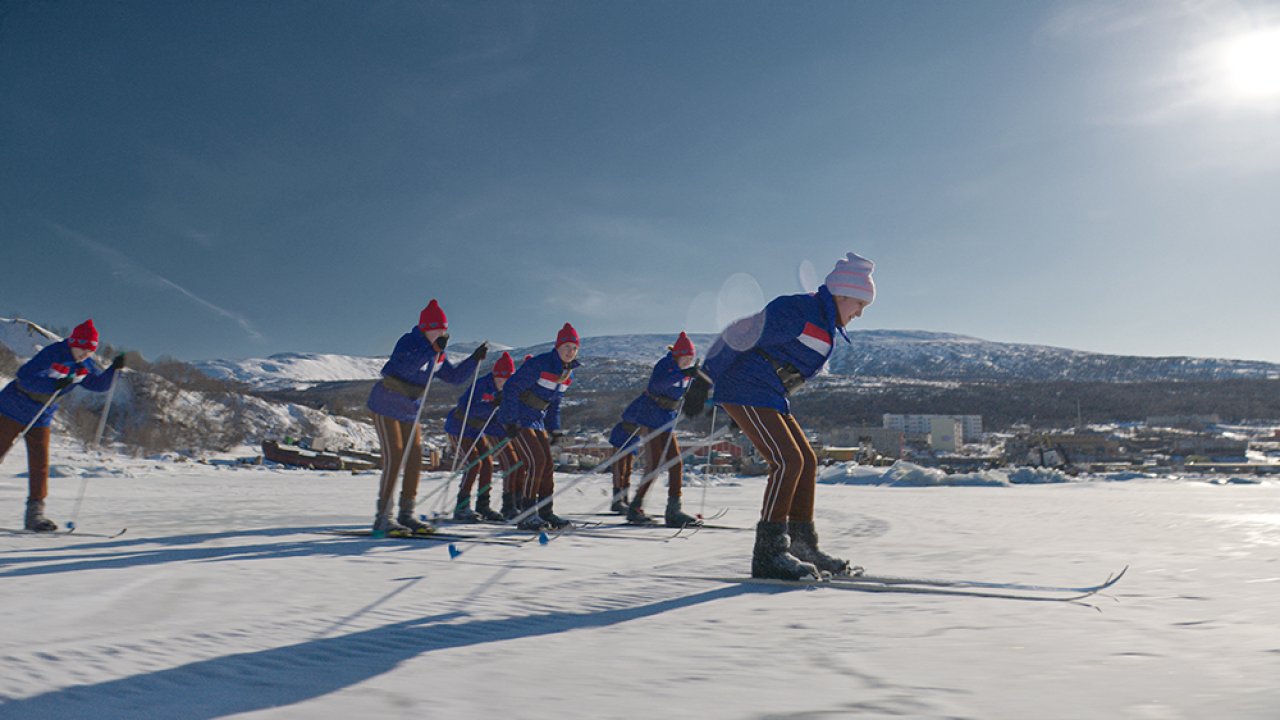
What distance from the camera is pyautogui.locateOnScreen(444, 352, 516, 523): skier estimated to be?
28.2ft

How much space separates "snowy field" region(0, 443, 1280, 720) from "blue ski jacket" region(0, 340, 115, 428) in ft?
6.08

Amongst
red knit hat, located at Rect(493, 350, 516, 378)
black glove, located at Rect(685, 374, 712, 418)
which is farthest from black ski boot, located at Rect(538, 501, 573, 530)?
red knit hat, located at Rect(493, 350, 516, 378)

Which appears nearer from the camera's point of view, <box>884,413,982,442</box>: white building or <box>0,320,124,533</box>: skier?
<box>0,320,124,533</box>: skier

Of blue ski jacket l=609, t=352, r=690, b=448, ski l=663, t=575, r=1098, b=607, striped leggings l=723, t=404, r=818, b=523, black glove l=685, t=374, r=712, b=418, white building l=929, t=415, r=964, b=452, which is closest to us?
ski l=663, t=575, r=1098, b=607

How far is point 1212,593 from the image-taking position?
3170mm

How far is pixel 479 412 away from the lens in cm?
951

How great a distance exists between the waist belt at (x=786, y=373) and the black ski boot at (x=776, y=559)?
81 cm

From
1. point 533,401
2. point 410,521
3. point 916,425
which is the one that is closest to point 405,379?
point 410,521

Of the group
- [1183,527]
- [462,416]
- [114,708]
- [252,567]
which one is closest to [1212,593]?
[1183,527]

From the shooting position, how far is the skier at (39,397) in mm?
6309

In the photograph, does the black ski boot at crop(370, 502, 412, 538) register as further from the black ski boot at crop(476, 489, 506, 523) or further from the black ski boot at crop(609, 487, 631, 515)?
the black ski boot at crop(609, 487, 631, 515)

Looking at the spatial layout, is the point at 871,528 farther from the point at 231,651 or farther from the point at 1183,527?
the point at 231,651

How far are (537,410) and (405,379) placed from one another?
1.63 m

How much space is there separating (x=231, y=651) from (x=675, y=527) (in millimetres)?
5457
